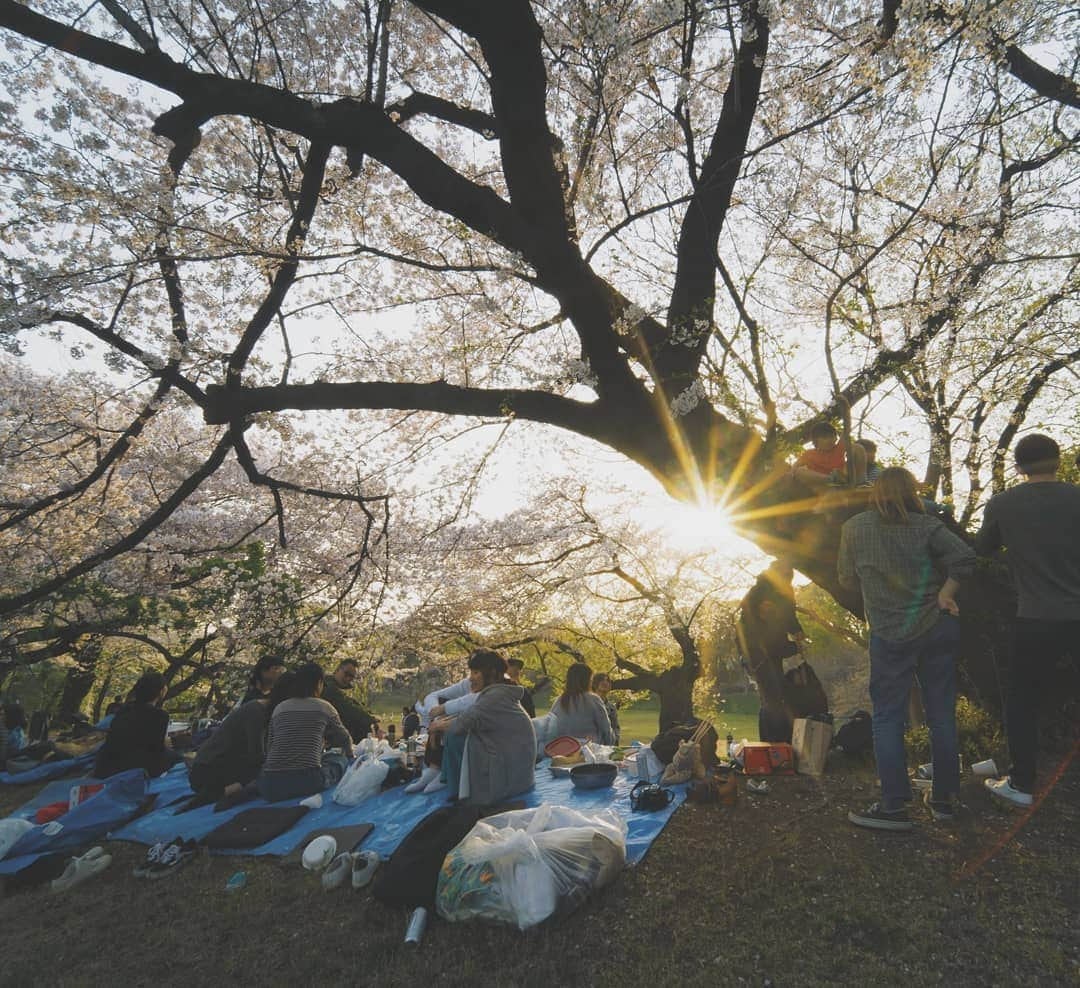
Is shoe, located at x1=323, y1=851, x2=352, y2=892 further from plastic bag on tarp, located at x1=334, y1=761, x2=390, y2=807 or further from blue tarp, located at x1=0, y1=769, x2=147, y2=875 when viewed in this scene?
blue tarp, located at x1=0, y1=769, x2=147, y2=875

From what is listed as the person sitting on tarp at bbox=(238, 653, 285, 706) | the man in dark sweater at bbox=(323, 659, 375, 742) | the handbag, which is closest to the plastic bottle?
the handbag

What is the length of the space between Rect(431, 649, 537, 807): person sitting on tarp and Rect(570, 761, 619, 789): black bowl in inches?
17.2

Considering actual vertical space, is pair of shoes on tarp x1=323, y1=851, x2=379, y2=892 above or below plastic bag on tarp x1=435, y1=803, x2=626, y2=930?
below

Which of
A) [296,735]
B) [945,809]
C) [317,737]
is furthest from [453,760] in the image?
[945,809]

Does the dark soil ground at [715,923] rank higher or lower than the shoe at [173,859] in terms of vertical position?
higher

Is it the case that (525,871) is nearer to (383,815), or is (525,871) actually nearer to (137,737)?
(383,815)

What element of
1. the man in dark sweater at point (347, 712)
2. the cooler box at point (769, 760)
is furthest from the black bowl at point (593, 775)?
the man in dark sweater at point (347, 712)

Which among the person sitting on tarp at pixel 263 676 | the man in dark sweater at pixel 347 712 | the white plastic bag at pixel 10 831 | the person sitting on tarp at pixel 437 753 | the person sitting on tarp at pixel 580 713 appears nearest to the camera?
the white plastic bag at pixel 10 831

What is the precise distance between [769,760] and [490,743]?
2456 millimetres

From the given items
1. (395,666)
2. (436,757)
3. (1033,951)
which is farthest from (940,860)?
(395,666)

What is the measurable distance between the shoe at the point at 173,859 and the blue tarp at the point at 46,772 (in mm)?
6172

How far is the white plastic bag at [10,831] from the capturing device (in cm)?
520

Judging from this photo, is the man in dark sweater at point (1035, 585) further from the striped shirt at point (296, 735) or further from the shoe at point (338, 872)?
the striped shirt at point (296, 735)

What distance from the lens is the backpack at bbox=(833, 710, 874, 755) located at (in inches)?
205
